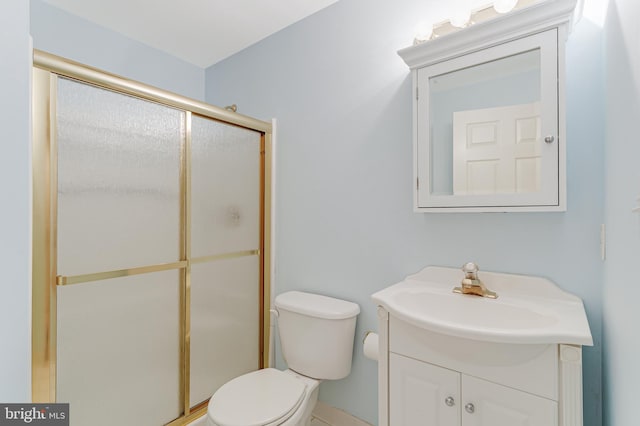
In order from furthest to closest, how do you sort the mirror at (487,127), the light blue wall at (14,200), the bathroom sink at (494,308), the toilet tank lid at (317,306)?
1. the toilet tank lid at (317,306)
2. the mirror at (487,127)
3. the bathroom sink at (494,308)
4. the light blue wall at (14,200)

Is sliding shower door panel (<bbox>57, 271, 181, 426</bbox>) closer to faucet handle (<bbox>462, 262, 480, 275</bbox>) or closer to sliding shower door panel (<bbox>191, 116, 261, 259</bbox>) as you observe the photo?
sliding shower door panel (<bbox>191, 116, 261, 259</bbox>)

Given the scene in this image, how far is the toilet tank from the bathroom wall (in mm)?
101

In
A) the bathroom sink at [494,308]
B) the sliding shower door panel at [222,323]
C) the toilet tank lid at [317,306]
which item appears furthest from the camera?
the sliding shower door panel at [222,323]

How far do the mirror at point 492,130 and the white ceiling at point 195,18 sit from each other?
0.91m

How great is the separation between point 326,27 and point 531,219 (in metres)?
1.42

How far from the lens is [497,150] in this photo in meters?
1.19

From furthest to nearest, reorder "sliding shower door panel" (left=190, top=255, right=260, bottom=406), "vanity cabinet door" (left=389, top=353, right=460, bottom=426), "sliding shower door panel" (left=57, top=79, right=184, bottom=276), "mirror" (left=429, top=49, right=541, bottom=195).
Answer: "sliding shower door panel" (left=190, top=255, right=260, bottom=406), "sliding shower door panel" (left=57, top=79, right=184, bottom=276), "mirror" (left=429, top=49, right=541, bottom=195), "vanity cabinet door" (left=389, top=353, right=460, bottom=426)

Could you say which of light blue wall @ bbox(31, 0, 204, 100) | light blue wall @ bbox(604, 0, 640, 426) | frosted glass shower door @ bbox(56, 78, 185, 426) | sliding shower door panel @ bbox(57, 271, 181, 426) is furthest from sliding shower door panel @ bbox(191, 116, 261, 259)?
light blue wall @ bbox(604, 0, 640, 426)

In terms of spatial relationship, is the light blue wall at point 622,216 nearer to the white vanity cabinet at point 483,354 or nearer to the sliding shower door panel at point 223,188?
the white vanity cabinet at point 483,354

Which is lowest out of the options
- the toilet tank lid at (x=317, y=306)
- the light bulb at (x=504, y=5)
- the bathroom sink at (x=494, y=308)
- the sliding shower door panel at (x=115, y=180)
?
the toilet tank lid at (x=317, y=306)

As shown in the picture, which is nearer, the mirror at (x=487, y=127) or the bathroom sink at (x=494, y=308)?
the bathroom sink at (x=494, y=308)

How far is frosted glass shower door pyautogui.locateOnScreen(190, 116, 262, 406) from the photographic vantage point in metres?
1.67

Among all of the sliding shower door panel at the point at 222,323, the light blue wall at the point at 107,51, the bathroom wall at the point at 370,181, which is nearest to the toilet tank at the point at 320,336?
the bathroom wall at the point at 370,181

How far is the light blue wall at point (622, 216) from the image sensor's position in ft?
2.11
